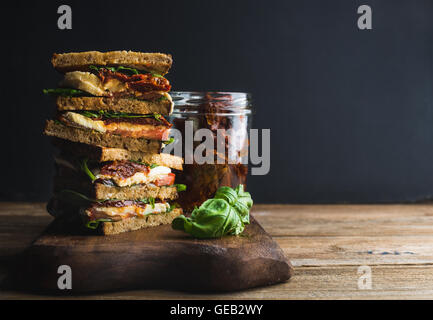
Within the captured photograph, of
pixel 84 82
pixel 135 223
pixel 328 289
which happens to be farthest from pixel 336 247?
pixel 84 82

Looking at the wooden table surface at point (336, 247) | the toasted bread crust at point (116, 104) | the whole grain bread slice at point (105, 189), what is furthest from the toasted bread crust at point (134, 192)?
the wooden table surface at point (336, 247)

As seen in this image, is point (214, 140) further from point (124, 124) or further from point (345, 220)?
point (345, 220)

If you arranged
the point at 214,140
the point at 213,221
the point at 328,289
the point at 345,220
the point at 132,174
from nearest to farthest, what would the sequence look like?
the point at 328,289, the point at 213,221, the point at 132,174, the point at 214,140, the point at 345,220

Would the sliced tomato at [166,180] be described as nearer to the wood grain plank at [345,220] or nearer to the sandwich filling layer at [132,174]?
the sandwich filling layer at [132,174]

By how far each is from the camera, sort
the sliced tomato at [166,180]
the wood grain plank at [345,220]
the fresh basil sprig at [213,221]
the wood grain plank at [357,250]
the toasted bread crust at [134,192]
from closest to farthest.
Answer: the fresh basil sprig at [213,221]
the toasted bread crust at [134,192]
the wood grain plank at [357,250]
the sliced tomato at [166,180]
the wood grain plank at [345,220]

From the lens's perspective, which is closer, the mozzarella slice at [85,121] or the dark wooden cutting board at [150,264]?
the dark wooden cutting board at [150,264]

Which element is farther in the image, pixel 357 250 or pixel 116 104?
pixel 357 250
